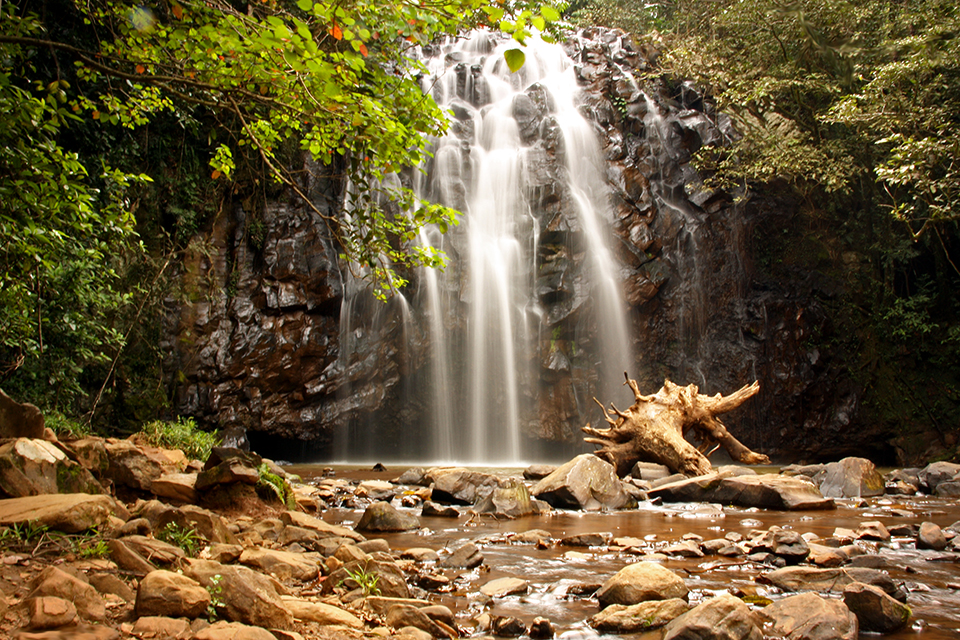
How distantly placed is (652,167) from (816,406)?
8920 millimetres

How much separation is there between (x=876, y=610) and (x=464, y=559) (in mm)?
2678

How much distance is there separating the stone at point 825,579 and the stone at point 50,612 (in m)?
4.03

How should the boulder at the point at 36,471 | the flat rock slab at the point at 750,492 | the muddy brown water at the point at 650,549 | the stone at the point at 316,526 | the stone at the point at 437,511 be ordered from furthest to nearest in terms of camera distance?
1. the flat rock slab at the point at 750,492
2. the stone at the point at 437,511
3. the stone at the point at 316,526
4. the boulder at the point at 36,471
5. the muddy brown water at the point at 650,549

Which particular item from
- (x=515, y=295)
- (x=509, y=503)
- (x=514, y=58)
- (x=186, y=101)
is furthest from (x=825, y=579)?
(x=515, y=295)

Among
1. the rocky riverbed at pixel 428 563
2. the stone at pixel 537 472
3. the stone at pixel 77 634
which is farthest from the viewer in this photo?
the stone at pixel 537 472

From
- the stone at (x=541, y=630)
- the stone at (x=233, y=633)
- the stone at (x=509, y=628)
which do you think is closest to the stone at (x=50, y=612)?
the stone at (x=233, y=633)

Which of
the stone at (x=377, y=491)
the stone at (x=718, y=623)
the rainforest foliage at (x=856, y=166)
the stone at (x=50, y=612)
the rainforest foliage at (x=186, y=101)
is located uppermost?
the rainforest foliage at (x=856, y=166)

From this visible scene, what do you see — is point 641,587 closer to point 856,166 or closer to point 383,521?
point 383,521

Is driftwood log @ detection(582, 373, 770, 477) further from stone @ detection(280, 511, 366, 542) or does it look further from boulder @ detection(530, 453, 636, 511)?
stone @ detection(280, 511, 366, 542)

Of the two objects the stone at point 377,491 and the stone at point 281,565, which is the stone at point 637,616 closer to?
the stone at point 281,565

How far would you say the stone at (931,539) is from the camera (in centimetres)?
523

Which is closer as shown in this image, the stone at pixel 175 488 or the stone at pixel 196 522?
the stone at pixel 196 522

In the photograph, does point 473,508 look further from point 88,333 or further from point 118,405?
point 118,405

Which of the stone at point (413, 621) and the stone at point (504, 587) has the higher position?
the stone at point (413, 621)
